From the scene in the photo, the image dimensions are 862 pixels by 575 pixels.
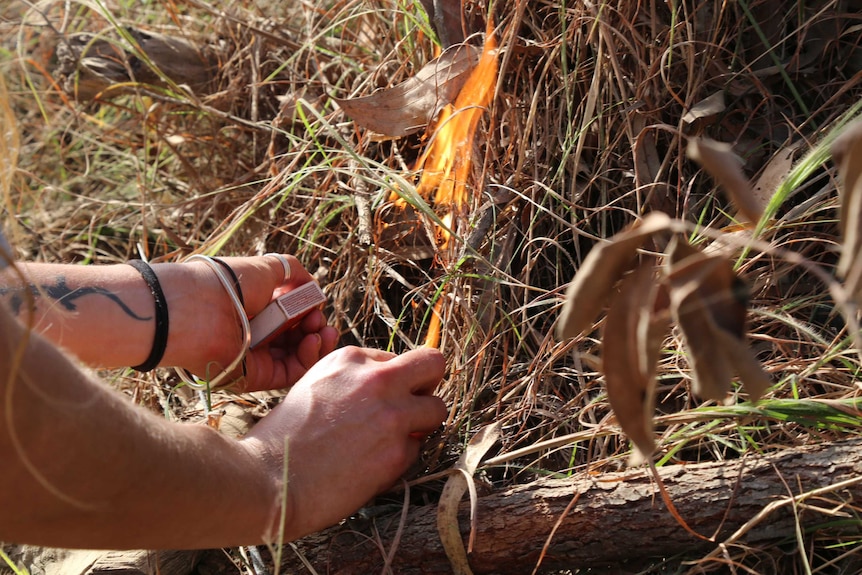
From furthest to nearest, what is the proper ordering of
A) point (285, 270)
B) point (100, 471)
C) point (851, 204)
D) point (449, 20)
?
point (449, 20)
point (285, 270)
point (100, 471)
point (851, 204)

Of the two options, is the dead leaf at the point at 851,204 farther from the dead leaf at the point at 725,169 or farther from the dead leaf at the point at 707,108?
the dead leaf at the point at 707,108

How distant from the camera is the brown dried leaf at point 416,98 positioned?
1718mm

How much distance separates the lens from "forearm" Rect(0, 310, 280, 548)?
0.87m

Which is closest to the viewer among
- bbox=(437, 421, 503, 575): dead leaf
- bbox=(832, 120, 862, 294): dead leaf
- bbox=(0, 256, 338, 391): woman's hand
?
bbox=(832, 120, 862, 294): dead leaf

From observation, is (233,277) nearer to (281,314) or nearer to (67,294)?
(281,314)

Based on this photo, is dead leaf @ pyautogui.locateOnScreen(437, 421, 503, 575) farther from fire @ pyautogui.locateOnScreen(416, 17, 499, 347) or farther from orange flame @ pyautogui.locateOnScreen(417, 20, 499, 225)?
orange flame @ pyautogui.locateOnScreen(417, 20, 499, 225)

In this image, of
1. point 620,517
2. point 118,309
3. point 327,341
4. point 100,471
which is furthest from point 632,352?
point 118,309

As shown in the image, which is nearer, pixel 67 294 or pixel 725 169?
pixel 725 169

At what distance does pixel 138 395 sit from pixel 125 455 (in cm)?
85

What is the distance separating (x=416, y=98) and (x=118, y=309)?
0.75 m

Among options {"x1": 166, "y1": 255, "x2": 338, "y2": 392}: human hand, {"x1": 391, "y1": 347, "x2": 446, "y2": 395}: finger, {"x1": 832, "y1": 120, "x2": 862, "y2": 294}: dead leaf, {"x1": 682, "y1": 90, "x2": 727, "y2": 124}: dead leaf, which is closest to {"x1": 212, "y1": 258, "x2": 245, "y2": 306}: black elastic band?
{"x1": 166, "y1": 255, "x2": 338, "y2": 392}: human hand

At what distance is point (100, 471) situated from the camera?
93 centimetres

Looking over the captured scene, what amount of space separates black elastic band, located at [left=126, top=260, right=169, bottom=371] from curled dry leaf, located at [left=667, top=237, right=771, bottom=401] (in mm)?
1035

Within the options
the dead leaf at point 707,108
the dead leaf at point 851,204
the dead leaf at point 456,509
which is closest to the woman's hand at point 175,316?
the dead leaf at point 456,509
